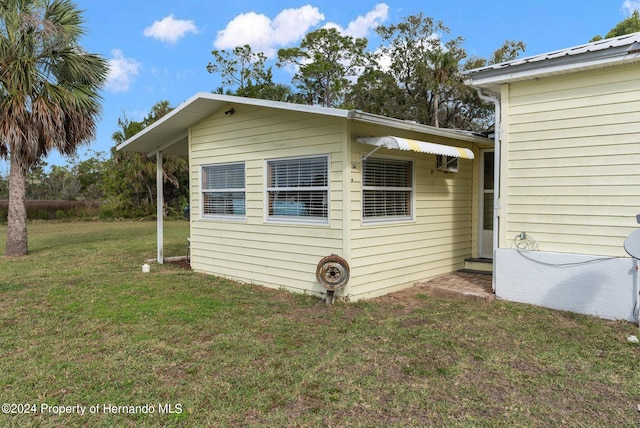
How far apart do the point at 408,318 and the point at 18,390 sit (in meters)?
3.84

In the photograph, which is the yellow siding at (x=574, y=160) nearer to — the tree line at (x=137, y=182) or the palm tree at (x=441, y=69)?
the palm tree at (x=441, y=69)

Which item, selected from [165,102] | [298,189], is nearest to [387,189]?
[298,189]

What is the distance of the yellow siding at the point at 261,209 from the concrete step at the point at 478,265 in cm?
325

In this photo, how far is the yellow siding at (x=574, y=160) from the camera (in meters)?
4.71

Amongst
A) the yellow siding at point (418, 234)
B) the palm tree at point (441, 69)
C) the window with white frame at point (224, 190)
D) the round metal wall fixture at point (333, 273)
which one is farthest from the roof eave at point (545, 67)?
the palm tree at point (441, 69)

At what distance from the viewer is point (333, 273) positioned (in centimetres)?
543

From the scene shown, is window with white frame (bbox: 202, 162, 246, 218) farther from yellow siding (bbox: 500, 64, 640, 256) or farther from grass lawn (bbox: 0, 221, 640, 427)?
yellow siding (bbox: 500, 64, 640, 256)

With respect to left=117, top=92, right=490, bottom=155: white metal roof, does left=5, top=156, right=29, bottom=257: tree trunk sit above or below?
below

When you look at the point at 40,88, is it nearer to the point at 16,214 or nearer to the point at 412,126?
the point at 16,214

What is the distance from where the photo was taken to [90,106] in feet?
35.8

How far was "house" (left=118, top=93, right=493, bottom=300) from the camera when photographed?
223 inches

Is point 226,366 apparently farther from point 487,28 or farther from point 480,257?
point 487,28

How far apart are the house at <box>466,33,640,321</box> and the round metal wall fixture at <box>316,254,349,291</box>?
2141 millimetres

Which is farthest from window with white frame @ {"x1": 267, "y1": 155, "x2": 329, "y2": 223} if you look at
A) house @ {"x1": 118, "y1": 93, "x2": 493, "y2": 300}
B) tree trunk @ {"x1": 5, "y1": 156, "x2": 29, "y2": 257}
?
tree trunk @ {"x1": 5, "y1": 156, "x2": 29, "y2": 257}
